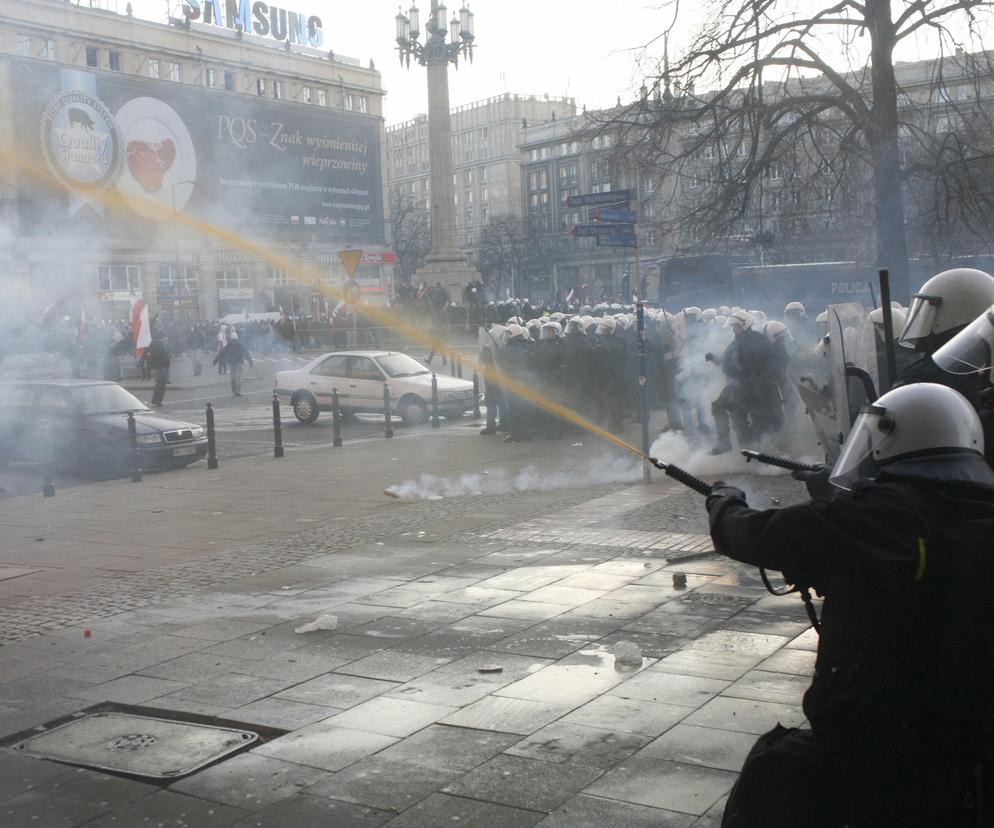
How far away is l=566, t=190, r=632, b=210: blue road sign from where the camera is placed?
1237 centimetres

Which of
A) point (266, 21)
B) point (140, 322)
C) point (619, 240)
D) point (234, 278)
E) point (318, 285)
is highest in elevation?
point (266, 21)

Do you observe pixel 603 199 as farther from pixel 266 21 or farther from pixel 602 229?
pixel 266 21

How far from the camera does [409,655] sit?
6434 mm

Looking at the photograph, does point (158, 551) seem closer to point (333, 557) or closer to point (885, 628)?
point (333, 557)

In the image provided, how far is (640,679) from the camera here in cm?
584

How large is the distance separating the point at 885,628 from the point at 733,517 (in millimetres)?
463

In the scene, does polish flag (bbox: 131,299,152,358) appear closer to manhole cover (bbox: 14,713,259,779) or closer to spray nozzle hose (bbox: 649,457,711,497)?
manhole cover (bbox: 14,713,259,779)

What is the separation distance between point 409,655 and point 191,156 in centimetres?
2243

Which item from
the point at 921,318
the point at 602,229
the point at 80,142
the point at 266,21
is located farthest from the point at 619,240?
the point at 266,21

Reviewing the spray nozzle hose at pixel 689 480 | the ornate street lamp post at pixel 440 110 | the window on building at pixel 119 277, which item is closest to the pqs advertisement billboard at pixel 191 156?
the window on building at pixel 119 277

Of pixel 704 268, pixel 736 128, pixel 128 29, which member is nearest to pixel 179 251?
pixel 128 29

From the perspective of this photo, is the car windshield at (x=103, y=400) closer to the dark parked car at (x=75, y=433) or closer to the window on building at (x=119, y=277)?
the dark parked car at (x=75, y=433)

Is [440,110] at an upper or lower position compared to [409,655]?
upper

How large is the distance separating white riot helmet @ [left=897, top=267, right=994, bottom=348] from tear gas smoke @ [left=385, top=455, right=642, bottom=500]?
7.40 metres
